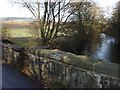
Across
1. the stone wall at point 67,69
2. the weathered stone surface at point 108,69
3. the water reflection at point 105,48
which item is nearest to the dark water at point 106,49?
the water reflection at point 105,48

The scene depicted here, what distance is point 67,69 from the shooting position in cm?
667

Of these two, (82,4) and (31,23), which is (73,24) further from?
(31,23)

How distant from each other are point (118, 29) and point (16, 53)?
15.0 metres

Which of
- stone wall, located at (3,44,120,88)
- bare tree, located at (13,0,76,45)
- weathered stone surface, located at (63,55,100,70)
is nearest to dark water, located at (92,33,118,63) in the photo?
bare tree, located at (13,0,76,45)

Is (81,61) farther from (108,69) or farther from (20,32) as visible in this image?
(20,32)

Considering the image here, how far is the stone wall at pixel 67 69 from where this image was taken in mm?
5391

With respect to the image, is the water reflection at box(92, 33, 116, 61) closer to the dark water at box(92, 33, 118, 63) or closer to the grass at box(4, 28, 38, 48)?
the dark water at box(92, 33, 118, 63)

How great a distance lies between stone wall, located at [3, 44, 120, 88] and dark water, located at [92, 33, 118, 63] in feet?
42.4

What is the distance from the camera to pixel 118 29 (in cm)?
2356

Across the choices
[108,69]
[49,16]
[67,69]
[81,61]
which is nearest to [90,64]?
[81,61]

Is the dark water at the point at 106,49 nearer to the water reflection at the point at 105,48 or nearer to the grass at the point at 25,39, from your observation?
the water reflection at the point at 105,48

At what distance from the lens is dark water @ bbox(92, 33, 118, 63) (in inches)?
870

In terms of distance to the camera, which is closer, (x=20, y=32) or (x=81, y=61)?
(x=81, y=61)

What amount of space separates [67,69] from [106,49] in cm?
1887
